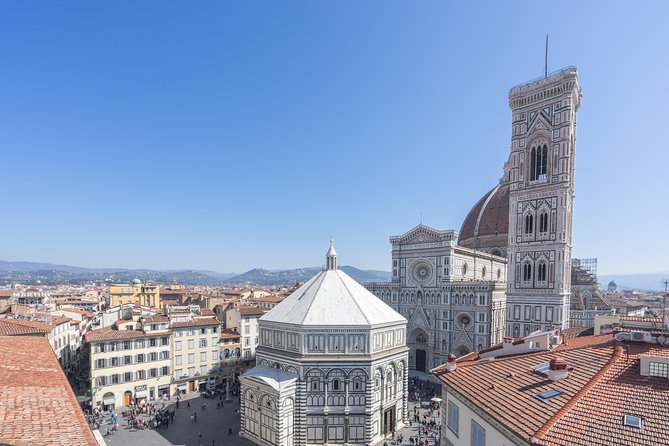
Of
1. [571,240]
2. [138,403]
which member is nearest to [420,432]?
[138,403]

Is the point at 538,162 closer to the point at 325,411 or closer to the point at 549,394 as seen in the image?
the point at 325,411

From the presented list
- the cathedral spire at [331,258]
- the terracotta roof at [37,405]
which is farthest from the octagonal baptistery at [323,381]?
the terracotta roof at [37,405]

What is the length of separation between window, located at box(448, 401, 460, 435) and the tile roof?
3.72 ft

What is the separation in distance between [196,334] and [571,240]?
161ft

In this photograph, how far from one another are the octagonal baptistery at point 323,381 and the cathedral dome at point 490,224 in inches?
1523

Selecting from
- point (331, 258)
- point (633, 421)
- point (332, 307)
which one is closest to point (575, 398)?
point (633, 421)

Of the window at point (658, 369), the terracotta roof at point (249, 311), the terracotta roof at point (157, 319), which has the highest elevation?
the window at point (658, 369)

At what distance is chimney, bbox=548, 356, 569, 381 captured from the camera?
13.1m

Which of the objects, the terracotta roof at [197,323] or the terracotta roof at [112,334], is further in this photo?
the terracotta roof at [197,323]

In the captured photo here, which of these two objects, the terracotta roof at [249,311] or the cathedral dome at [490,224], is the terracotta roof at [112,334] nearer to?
the terracotta roof at [249,311]

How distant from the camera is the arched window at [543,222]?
4697 cm

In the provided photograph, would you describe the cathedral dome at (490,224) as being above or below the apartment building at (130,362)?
above

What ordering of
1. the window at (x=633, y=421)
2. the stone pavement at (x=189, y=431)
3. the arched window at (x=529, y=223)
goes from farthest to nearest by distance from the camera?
1. the arched window at (x=529, y=223)
2. the stone pavement at (x=189, y=431)
3. the window at (x=633, y=421)

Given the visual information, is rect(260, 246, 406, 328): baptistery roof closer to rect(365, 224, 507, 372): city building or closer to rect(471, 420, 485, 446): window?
rect(471, 420, 485, 446): window
